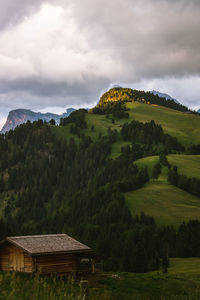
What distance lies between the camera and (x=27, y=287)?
28.9 ft

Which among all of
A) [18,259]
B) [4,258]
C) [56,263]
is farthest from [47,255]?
[4,258]

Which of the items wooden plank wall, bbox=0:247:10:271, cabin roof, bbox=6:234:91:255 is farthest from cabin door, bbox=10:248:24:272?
wooden plank wall, bbox=0:247:10:271

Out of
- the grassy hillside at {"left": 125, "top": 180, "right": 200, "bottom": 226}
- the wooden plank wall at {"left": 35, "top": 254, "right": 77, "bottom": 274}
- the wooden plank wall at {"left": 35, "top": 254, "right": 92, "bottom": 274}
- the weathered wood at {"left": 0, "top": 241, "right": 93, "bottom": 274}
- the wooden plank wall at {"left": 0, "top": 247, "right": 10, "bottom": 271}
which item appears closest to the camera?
the weathered wood at {"left": 0, "top": 241, "right": 93, "bottom": 274}

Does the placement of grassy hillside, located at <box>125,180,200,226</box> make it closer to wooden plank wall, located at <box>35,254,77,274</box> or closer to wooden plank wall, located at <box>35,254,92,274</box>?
wooden plank wall, located at <box>35,254,92,274</box>

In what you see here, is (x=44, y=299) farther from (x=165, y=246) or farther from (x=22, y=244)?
(x=165, y=246)

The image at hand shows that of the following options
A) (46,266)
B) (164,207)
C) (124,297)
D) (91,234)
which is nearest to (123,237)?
(91,234)

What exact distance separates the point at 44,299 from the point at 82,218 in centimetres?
19291

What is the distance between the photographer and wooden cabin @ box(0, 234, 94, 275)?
4919 cm

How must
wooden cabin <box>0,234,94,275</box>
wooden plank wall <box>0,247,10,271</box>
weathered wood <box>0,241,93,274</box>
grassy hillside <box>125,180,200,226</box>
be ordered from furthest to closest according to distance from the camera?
grassy hillside <box>125,180,200,226</box>, wooden plank wall <box>0,247,10,271</box>, weathered wood <box>0,241,93,274</box>, wooden cabin <box>0,234,94,275</box>

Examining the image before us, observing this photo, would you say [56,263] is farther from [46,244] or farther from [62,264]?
[46,244]

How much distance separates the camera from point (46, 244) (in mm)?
51688

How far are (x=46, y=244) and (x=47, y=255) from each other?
6.13 ft

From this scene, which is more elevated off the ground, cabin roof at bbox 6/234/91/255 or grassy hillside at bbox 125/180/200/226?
cabin roof at bbox 6/234/91/255

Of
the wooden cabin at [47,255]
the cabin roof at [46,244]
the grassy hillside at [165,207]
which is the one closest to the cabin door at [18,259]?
the wooden cabin at [47,255]
